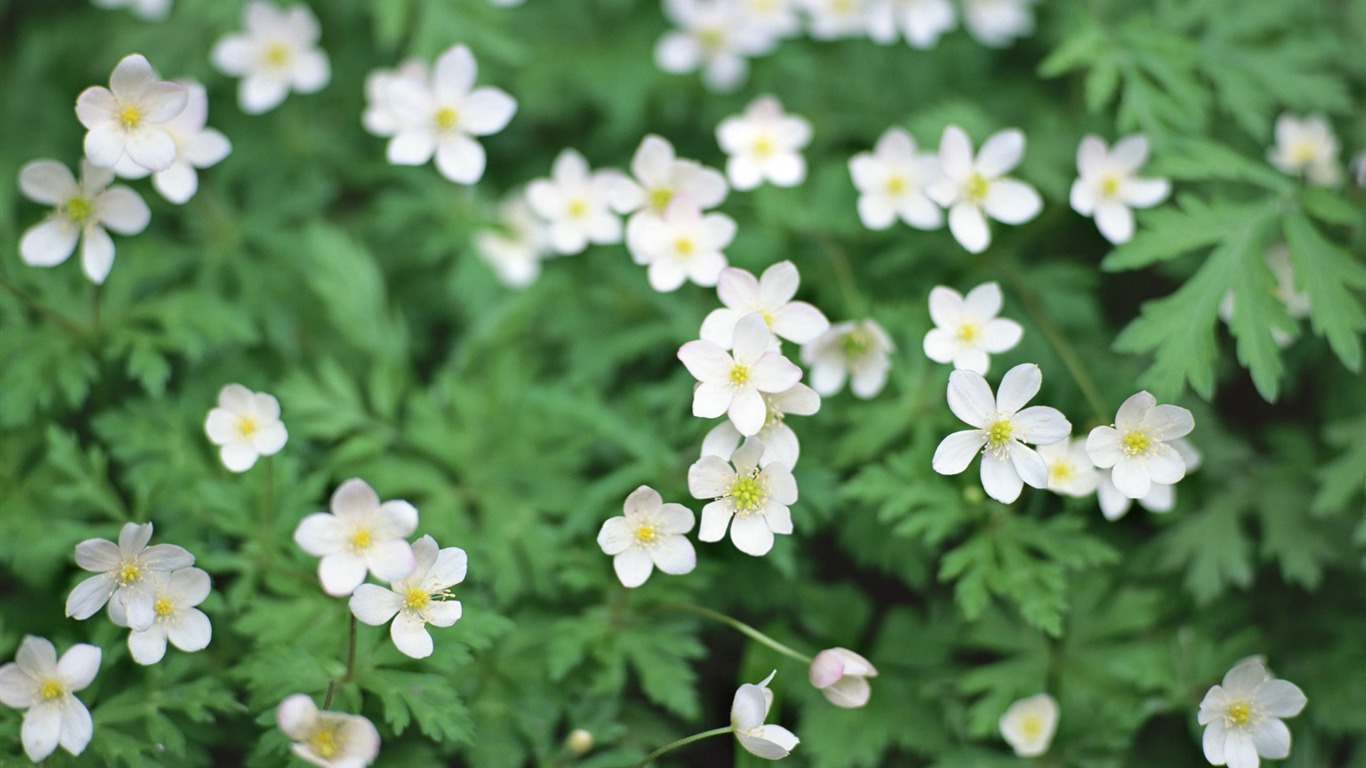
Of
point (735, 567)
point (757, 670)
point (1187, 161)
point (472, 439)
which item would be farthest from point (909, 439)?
point (472, 439)

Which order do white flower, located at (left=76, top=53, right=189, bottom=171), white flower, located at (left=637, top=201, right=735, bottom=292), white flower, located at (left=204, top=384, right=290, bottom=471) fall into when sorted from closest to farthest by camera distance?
white flower, located at (left=76, top=53, right=189, bottom=171)
white flower, located at (left=204, top=384, right=290, bottom=471)
white flower, located at (left=637, top=201, right=735, bottom=292)

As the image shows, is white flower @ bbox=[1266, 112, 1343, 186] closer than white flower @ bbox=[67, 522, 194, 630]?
No

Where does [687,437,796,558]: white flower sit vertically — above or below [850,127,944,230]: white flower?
below

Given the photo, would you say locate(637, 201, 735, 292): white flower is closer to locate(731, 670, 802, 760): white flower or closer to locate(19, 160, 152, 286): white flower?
locate(731, 670, 802, 760): white flower

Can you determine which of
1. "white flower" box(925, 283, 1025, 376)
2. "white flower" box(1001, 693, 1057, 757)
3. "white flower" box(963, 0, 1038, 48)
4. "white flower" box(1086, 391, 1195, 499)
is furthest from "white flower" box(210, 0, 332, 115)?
"white flower" box(1001, 693, 1057, 757)

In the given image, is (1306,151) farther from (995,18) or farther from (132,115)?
Result: (132,115)

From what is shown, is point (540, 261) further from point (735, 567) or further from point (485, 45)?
point (735, 567)
